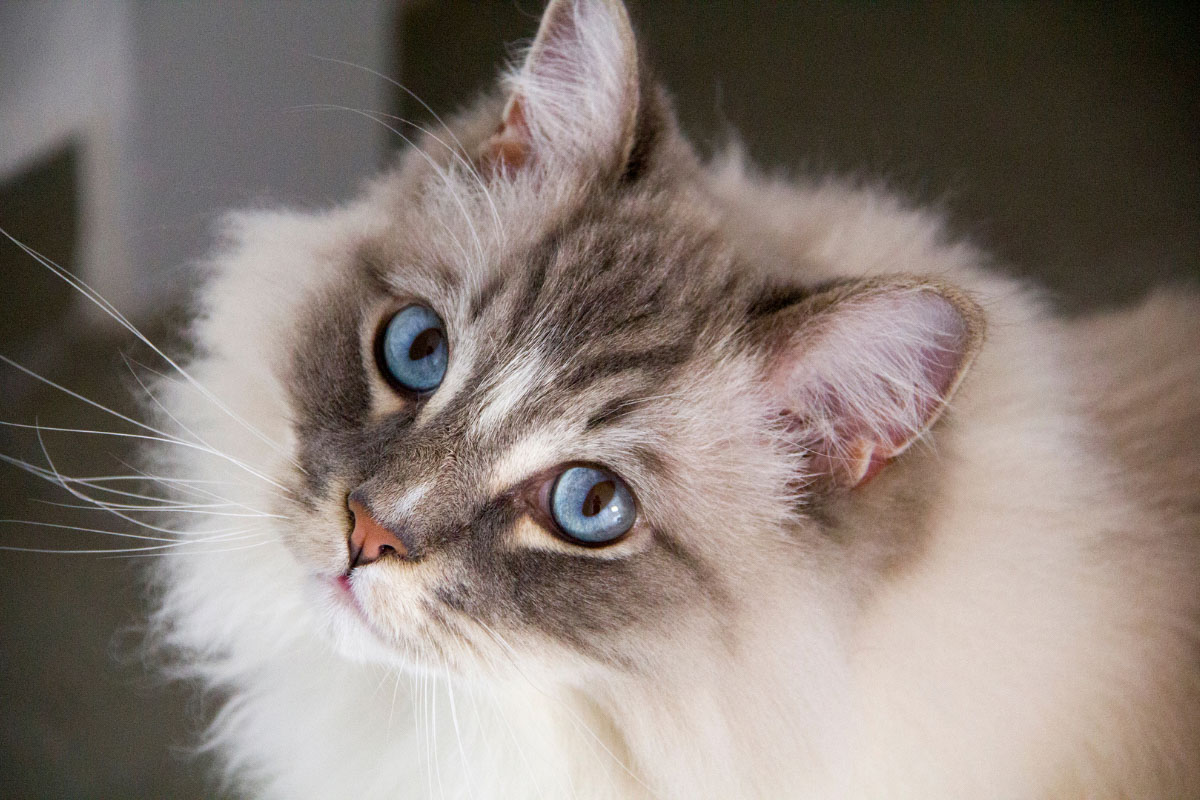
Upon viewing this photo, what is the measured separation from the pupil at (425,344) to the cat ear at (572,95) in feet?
0.67

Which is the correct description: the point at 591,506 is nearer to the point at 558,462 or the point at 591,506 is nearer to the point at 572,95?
the point at 558,462

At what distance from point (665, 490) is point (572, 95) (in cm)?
44

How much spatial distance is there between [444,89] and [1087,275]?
117cm

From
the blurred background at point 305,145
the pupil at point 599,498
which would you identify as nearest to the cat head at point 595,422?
the pupil at point 599,498

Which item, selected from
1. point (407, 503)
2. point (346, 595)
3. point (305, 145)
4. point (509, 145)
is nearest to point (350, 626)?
A: point (346, 595)

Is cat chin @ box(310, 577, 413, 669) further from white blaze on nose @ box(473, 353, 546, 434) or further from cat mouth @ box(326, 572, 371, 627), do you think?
white blaze on nose @ box(473, 353, 546, 434)

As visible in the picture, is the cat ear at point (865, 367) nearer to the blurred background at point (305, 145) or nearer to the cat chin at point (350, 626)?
the cat chin at point (350, 626)

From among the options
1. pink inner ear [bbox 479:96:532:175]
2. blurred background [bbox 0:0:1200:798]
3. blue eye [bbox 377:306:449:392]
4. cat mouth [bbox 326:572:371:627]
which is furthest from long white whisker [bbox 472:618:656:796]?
blurred background [bbox 0:0:1200:798]

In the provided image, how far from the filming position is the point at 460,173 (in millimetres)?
977

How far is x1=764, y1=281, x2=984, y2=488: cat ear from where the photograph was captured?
723mm

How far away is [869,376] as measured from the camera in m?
0.79

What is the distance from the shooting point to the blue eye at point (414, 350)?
2.87 feet

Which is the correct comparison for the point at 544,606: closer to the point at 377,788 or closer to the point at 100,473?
the point at 377,788

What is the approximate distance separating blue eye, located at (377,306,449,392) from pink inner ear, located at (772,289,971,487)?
13.2 inches
